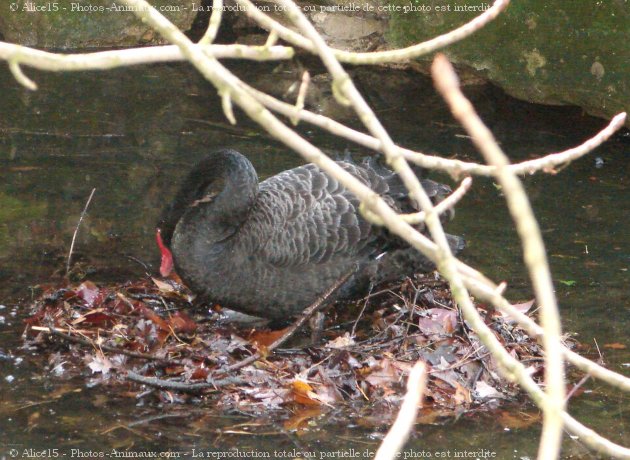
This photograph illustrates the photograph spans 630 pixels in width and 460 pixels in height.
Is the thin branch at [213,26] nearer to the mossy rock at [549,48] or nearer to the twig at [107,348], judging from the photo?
the twig at [107,348]

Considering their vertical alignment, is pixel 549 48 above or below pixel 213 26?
above

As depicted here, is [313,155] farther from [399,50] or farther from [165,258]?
[165,258]

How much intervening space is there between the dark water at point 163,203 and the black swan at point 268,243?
1.91ft

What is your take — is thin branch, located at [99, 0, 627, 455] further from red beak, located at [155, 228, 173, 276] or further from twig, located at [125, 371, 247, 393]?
red beak, located at [155, 228, 173, 276]

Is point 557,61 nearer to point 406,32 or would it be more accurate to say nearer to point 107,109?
point 406,32

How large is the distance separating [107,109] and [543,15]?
2.92 meters

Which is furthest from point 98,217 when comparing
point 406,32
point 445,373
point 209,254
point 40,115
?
point 406,32

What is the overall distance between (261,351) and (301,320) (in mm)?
268

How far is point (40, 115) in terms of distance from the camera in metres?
6.02

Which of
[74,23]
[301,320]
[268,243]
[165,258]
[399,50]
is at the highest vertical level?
[74,23]

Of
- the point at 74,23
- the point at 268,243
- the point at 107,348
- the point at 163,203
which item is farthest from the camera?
the point at 74,23

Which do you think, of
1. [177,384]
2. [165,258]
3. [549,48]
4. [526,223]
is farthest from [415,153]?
[549,48]

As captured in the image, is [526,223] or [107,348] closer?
[526,223]

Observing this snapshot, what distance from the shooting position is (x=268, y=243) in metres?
3.63
